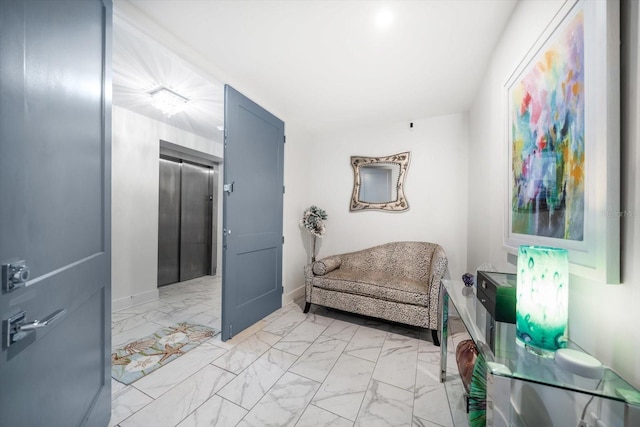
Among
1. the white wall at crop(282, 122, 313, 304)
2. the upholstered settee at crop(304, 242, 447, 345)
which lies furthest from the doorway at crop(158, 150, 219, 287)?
the upholstered settee at crop(304, 242, 447, 345)

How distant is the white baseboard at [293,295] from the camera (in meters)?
3.15

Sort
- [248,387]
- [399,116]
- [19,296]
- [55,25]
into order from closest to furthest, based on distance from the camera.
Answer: [19,296], [55,25], [248,387], [399,116]

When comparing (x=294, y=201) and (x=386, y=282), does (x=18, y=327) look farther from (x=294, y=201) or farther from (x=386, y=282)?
(x=294, y=201)

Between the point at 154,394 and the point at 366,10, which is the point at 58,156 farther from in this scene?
the point at 366,10

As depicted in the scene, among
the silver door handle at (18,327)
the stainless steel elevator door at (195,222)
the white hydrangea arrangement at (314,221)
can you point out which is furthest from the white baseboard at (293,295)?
the silver door handle at (18,327)

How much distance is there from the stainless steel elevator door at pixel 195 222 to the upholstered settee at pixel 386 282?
2.45 meters

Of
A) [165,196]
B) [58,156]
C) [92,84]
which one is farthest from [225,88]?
[165,196]

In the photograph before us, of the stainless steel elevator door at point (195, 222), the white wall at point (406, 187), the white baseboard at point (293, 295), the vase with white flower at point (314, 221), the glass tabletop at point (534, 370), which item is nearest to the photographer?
the glass tabletop at point (534, 370)

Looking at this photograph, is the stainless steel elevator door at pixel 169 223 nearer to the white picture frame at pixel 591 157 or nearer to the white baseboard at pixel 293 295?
the white baseboard at pixel 293 295

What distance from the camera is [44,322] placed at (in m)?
0.77

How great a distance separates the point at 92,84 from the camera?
111 centimetres

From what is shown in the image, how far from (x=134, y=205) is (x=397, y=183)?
3398 millimetres

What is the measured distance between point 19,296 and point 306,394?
150cm

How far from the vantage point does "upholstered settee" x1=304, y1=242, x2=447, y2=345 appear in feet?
7.34
